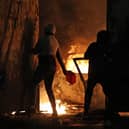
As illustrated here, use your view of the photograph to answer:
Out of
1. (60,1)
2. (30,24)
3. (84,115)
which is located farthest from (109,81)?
(60,1)

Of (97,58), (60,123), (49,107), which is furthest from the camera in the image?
(49,107)

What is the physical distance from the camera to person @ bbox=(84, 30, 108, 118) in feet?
42.2

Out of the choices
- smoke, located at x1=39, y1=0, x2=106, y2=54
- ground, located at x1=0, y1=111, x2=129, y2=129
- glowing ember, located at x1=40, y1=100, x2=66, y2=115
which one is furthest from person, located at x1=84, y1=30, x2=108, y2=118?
smoke, located at x1=39, y1=0, x2=106, y2=54

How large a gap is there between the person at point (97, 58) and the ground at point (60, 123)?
2.47 ft

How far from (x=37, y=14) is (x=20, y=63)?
1.73 meters

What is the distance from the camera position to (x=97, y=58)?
13.0m

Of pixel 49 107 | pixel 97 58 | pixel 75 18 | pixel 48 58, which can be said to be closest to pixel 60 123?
pixel 48 58

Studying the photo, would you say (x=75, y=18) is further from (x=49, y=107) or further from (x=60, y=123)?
(x=60, y=123)

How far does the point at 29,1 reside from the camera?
14.9 metres

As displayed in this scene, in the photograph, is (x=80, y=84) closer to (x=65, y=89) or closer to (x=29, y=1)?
(x=65, y=89)

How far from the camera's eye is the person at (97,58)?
12.9 metres

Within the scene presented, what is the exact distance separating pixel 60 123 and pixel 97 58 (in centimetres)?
189

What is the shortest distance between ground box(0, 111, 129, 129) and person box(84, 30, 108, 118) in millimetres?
752

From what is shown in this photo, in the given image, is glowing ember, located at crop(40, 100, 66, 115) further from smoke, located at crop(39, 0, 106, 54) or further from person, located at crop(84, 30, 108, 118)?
person, located at crop(84, 30, 108, 118)
